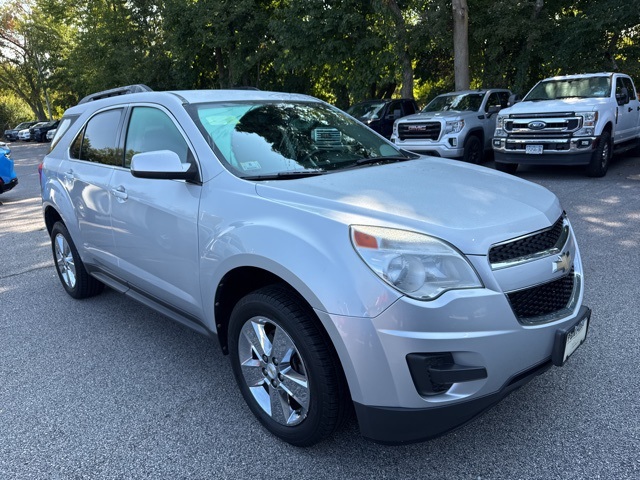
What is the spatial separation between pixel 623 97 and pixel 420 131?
412cm

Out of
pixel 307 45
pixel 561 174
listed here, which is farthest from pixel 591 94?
pixel 307 45

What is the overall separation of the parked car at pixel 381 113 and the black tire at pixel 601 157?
6.70 m

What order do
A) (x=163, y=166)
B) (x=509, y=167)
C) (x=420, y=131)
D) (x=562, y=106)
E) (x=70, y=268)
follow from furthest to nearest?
(x=420, y=131), (x=509, y=167), (x=562, y=106), (x=70, y=268), (x=163, y=166)

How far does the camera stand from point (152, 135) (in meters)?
3.48

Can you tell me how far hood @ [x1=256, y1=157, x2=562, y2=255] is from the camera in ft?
7.35

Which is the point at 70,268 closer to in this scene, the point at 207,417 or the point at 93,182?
the point at 93,182

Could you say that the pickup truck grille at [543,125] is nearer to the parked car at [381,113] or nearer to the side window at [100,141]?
the parked car at [381,113]

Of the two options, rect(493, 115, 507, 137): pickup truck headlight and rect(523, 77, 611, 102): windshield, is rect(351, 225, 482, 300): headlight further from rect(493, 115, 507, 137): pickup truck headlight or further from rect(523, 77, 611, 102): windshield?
rect(523, 77, 611, 102): windshield

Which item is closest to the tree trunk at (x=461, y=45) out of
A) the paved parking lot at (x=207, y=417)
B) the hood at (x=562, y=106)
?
the hood at (x=562, y=106)

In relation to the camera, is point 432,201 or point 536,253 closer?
point 536,253

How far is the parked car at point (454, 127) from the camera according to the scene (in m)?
11.2

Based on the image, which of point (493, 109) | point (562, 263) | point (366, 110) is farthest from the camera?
point (366, 110)

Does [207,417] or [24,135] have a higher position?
[24,135]

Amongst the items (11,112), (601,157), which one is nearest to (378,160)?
(601,157)
